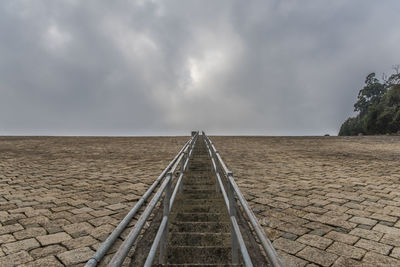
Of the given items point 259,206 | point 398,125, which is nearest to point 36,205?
point 259,206

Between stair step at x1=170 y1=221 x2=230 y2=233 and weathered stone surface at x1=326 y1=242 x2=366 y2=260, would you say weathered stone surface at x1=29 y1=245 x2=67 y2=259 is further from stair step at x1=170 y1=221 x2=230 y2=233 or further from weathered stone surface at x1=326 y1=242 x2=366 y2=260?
weathered stone surface at x1=326 y1=242 x2=366 y2=260

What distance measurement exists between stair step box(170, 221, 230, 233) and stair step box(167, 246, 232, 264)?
508 mm

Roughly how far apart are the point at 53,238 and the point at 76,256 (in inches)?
25.5

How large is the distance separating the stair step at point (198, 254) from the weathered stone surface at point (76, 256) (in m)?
0.93

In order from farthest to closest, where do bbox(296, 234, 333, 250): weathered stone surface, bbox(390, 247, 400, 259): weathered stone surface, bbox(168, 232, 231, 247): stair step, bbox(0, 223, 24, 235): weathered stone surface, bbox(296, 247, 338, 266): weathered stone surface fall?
Result: bbox(0, 223, 24, 235): weathered stone surface
bbox(168, 232, 231, 247): stair step
bbox(296, 234, 333, 250): weathered stone surface
bbox(390, 247, 400, 259): weathered stone surface
bbox(296, 247, 338, 266): weathered stone surface

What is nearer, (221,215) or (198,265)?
(198,265)

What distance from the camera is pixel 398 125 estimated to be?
30562mm

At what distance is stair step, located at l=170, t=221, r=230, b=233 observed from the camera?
3600 mm

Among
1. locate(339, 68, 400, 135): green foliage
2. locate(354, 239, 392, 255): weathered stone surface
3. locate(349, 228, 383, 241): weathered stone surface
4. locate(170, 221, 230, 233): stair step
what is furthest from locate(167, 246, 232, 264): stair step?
locate(339, 68, 400, 135): green foliage

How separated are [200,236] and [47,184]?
4.50 meters

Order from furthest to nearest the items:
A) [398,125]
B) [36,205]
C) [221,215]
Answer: [398,125], [36,205], [221,215]

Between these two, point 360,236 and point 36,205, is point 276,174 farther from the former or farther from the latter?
point 36,205

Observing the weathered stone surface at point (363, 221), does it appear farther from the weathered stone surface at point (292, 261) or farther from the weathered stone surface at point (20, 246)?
the weathered stone surface at point (20, 246)

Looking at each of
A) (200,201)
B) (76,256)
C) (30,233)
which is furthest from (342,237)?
(30,233)
